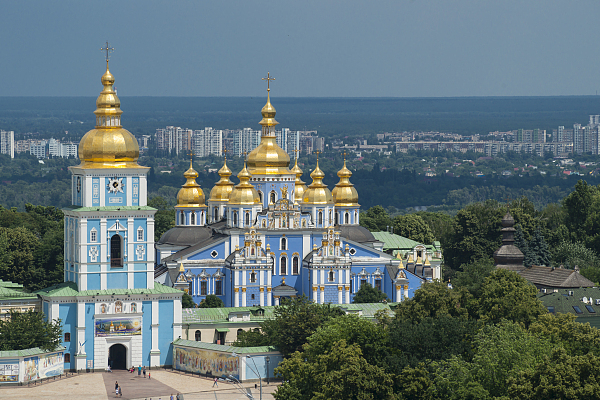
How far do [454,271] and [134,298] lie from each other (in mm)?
24184

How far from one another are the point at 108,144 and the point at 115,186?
1.42 meters

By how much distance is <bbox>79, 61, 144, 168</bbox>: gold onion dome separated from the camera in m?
43.1

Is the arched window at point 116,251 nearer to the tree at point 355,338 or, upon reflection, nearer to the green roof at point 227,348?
the green roof at point 227,348

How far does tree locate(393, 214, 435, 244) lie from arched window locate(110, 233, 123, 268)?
1131 inches

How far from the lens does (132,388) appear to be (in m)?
38.9

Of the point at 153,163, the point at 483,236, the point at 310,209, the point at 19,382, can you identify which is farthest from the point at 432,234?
the point at 153,163

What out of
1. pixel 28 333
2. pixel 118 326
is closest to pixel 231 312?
pixel 118 326

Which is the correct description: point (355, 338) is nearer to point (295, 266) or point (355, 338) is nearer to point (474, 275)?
point (474, 275)

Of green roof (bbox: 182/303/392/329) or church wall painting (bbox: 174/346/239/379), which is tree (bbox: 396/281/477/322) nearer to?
green roof (bbox: 182/303/392/329)

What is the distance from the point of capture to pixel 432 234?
71.2 m

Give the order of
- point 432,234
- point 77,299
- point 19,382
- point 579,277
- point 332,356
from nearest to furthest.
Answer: point 332,356, point 19,382, point 77,299, point 579,277, point 432,234

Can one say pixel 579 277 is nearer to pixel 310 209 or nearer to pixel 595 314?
pixel 595 314

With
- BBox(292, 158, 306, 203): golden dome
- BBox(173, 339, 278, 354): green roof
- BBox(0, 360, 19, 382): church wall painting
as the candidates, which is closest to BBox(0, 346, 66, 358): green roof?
BBox(0, 360, 19, 382): church wall painting

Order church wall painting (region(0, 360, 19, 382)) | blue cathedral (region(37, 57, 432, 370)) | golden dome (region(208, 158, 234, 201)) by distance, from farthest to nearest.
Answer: golden dome (region(208, 158, 234, 201))
blue cathedral (region(37, 57, 432, 370))
church wall painting (region(0, 360, 19, 382))
